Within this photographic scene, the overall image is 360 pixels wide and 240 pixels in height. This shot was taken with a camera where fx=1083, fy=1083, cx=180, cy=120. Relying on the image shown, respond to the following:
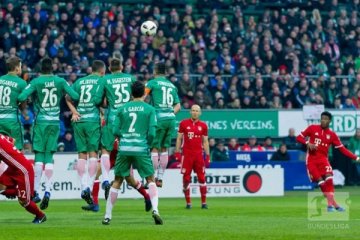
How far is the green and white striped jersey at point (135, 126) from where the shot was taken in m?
17.5

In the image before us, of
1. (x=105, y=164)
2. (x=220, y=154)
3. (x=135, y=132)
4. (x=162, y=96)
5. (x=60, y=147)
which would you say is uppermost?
(x=162, y=96)

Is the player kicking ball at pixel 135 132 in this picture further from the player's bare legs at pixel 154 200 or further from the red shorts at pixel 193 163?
the red shorts at pixel 193 163

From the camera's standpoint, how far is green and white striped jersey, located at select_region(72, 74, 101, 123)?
70.4 ft

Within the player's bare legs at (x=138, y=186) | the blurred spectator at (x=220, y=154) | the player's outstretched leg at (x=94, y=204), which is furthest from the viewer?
the blurred spectator at (x=220, y=154)

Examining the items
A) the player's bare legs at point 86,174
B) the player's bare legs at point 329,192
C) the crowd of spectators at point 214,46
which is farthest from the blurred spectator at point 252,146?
the player's bare legs at point 86,174

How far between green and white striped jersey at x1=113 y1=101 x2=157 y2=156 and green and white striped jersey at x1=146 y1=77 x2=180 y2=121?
6071mm

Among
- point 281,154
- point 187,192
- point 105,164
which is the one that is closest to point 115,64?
point 105,164

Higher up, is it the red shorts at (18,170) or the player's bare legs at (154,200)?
the red shorts at (18,170)

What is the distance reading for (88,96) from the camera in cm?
2156

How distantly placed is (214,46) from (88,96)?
16941mm

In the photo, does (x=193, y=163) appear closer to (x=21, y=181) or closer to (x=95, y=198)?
(x=95, y=198)

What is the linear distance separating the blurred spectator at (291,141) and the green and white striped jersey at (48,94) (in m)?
15.9

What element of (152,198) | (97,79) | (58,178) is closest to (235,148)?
(58,178)

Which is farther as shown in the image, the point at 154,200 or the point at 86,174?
the point at 86,174
